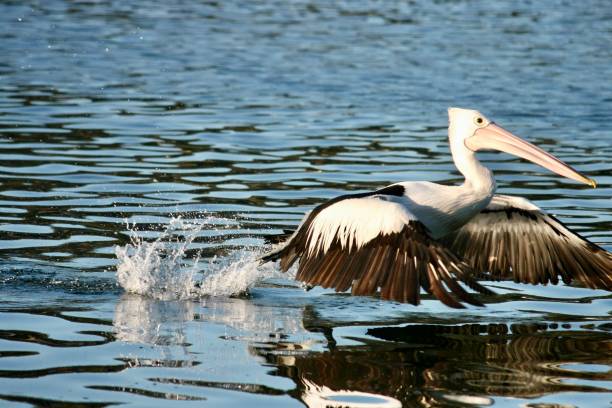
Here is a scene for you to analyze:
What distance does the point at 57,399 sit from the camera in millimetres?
5785

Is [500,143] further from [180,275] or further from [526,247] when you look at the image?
[180,275]

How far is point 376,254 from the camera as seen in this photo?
7.02 metres

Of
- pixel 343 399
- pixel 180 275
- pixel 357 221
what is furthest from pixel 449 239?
pixel 343 399

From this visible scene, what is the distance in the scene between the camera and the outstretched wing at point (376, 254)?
21.9 ft

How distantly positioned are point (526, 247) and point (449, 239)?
567 millimetres

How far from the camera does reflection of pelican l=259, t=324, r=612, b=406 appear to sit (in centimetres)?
616

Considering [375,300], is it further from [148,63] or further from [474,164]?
[148,63]

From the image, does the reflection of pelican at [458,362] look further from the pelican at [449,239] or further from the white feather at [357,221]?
the white feather at [357,221]

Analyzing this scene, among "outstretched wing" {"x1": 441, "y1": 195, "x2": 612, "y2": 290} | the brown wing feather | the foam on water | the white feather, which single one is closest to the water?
the foam on water

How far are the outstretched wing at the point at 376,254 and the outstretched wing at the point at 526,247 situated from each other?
0.95 m

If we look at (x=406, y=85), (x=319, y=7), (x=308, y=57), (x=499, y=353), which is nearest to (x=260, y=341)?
(x=499, y=353)

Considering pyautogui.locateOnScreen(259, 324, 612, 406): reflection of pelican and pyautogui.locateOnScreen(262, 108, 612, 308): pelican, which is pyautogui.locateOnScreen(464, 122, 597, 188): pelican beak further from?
pyautogui.locateOnScreen(259, 324, 612, 406): reflection of pelican

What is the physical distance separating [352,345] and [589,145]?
7101 mm

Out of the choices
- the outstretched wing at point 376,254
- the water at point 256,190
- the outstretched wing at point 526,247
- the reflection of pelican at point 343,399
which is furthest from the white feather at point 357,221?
the reflection of pelican at point 343,399
